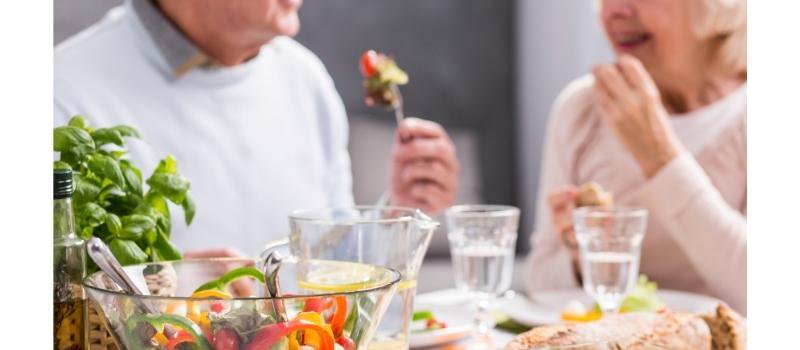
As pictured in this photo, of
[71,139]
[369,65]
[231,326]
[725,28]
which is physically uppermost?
[725,28]

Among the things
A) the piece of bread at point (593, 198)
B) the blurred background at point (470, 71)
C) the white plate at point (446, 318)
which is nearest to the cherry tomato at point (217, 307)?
the white plate at point (446, 318)

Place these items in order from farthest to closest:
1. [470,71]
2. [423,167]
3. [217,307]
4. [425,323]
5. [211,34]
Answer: [470,71]
[211,34]
[423,167]
[425,323]
[217,307]

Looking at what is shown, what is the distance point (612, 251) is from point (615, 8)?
2.34 feet

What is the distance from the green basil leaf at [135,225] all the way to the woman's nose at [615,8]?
117 cm

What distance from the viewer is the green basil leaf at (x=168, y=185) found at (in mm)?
694

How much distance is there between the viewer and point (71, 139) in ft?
2.08

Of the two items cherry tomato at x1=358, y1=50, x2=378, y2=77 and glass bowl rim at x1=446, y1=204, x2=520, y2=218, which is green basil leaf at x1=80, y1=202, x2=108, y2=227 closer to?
glass bowl rim at x1=446, y1=204, x2=520, y2=218

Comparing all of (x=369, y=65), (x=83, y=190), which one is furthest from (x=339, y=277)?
(x=369, y=65)

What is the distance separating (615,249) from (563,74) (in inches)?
93.4

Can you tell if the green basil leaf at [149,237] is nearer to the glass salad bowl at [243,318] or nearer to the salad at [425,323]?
the glass salad bowl at [243,318]

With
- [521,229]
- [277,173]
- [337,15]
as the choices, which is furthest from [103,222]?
[521,229]

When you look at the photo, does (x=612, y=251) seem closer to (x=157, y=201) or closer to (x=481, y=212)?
(x=481, y=212)

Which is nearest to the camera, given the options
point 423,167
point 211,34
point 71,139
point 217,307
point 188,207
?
point 217,307

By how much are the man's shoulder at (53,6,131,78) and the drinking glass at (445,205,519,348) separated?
2.14 feet
